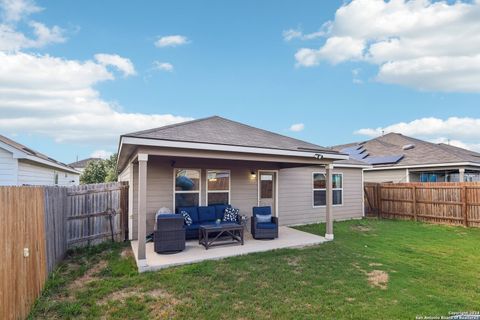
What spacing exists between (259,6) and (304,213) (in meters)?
8.54

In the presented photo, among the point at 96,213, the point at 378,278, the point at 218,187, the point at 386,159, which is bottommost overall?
the point at 378,278

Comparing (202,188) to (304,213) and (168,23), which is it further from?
(168,23)

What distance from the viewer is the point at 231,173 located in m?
9.25

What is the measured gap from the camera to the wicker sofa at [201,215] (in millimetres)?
7623

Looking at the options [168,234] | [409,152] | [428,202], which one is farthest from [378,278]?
[409,152]

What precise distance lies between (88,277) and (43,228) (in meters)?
1.24

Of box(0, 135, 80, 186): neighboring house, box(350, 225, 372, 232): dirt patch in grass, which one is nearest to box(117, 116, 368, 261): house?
box(350, 225, 372, 232): dirt patch in grass

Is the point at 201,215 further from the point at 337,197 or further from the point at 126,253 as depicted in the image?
the point at 337,197

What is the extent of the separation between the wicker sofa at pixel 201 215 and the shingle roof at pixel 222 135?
2.24 meters

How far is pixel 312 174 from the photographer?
11.2m

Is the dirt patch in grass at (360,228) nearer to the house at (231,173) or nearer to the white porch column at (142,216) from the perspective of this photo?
the house at (231,173)

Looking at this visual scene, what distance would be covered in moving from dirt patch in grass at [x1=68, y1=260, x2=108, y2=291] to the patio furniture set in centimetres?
112

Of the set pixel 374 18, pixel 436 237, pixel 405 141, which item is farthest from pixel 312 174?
pixel 405 141

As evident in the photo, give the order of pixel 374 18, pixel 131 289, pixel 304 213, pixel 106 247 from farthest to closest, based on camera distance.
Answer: pixel 304 213 → pixel 374 18 → pixel 106 247 → pixel 131 289
